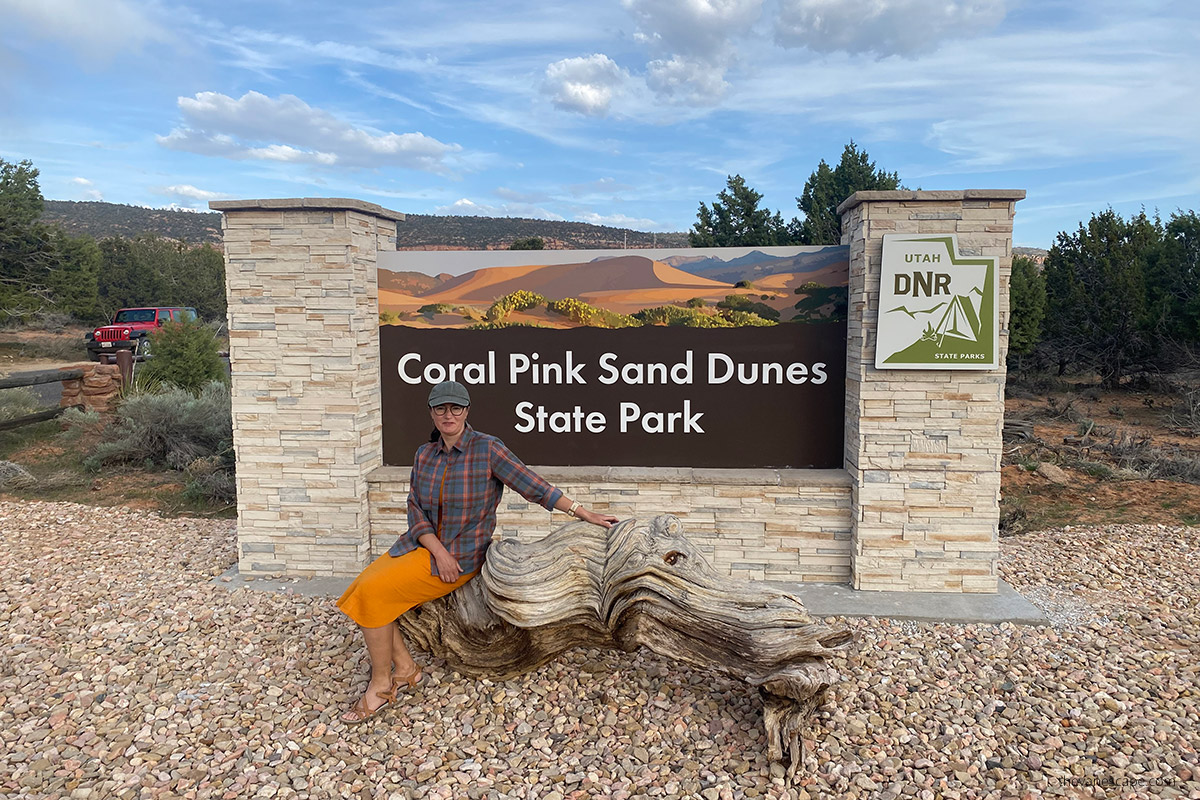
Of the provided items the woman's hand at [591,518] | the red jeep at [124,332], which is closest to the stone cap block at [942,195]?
the woman's hand at [591,518]

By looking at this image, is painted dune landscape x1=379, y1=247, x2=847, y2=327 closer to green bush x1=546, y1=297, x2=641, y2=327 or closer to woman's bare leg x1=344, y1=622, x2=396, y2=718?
green bush x1=546, y1=297, x2=641, y2=327

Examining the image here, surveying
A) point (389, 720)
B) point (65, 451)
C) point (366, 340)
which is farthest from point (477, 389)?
point (65, 451)

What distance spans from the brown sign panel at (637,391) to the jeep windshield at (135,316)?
2165 cm

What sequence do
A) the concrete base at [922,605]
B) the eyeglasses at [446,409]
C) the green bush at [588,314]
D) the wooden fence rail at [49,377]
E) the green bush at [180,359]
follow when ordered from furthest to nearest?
the green bush at [180,359], the wooden fence rail at [49,377], the green bush at [588,314], the concrete base at [922,605], the eyeglasses at [446,409]

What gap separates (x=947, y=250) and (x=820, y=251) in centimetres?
93

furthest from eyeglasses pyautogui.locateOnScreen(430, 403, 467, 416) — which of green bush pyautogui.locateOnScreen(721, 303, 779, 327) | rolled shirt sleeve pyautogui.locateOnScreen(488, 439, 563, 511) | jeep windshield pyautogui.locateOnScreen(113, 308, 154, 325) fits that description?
jeep windshield pyautogui.locateOnScreen(113, 308, 154, 325)

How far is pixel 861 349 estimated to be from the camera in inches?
215

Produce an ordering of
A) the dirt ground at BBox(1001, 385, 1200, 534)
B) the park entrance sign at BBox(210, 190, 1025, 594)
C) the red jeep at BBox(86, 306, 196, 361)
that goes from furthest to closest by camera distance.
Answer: the red jeep at BBox(86, 306, 196, 361) → the dirt ground at BBox(1001, 385, 1200, 534) → the park entrance sign at BBox(210, 190, 1025, 594)

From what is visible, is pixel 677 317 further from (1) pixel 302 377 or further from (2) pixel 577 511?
(1) pixel 302 377

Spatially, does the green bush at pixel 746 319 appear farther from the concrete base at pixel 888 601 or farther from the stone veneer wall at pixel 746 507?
the concrete base at pixel 888 601

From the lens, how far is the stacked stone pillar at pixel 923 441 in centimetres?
532

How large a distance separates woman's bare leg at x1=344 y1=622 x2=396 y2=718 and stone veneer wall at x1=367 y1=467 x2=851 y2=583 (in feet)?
7.12

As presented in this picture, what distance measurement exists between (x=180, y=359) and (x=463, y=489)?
10.3 metres

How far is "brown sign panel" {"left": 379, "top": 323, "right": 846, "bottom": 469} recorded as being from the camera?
232 inches
